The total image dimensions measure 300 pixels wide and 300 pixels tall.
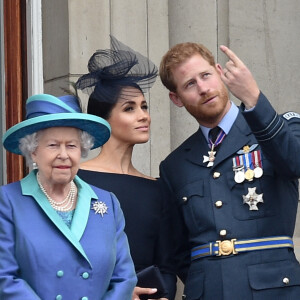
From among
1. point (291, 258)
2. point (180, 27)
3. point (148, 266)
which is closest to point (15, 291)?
point (148, 266)

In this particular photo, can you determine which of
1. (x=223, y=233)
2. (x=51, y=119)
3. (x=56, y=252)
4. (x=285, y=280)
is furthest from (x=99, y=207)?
(x=285, y=280)

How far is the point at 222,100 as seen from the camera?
202 inches

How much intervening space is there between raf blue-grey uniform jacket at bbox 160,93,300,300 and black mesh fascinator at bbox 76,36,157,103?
45 centimetres

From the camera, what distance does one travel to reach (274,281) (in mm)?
4973

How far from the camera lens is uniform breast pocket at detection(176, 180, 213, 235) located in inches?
202

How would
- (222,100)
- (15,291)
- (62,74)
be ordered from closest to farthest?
(15,291) → (222,100) → (62,74)

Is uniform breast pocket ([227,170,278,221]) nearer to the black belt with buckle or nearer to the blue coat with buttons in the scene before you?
the black belt with buckle

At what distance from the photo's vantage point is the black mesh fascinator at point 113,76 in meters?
5.23

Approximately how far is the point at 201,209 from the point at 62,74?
1.73 meters

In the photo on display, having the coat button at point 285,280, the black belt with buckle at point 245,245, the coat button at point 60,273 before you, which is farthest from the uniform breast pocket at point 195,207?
the coat button at point 60,273

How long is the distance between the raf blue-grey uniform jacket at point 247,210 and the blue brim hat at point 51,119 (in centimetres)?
68

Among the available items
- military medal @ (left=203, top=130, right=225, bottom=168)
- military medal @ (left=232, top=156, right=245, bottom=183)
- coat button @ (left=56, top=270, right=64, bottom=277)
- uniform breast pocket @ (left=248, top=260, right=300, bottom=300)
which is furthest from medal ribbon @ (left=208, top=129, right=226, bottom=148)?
coat button @ (left=56, top=270, right=64, bottom=277)

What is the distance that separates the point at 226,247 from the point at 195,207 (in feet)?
0.81

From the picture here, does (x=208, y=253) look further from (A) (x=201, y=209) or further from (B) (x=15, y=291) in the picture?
(B) (x=15, y=291)
